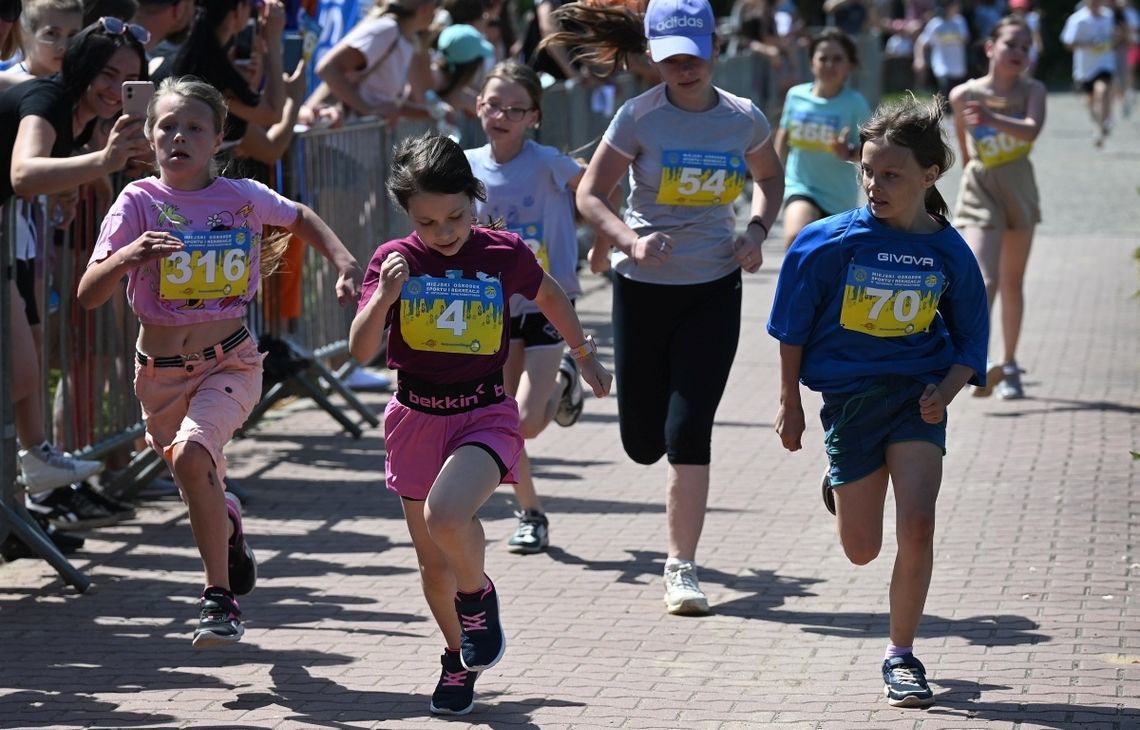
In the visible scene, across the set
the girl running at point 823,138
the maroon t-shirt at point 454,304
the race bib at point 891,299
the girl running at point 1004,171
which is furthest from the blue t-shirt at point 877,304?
the girl running at point 1004,171

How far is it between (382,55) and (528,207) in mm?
4103

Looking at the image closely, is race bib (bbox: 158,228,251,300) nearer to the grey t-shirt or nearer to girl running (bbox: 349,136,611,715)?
girl running (bbox: 349,136,611,715)

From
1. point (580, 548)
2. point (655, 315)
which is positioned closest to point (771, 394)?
point (580, 548)

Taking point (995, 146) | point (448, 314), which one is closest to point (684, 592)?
point (448, 314)

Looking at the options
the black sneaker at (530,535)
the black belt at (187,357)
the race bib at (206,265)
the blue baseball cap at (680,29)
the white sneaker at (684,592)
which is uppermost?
the blue baseball cap at (680,29)

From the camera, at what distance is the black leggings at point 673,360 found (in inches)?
257

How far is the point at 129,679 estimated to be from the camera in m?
5.67

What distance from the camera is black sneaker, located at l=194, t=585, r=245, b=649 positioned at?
211 inches

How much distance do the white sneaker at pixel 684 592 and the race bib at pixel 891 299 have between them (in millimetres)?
1441

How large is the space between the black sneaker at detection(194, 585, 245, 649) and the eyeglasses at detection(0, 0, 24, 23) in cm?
267

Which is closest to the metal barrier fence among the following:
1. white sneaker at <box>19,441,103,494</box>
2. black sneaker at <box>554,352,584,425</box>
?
white sneaker at <box>19,441,103,494</box>

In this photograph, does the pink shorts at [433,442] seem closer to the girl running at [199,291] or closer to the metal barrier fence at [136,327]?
the girl running at [199,291]

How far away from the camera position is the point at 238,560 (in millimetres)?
5996

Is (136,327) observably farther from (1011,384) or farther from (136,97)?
(1011,384)
